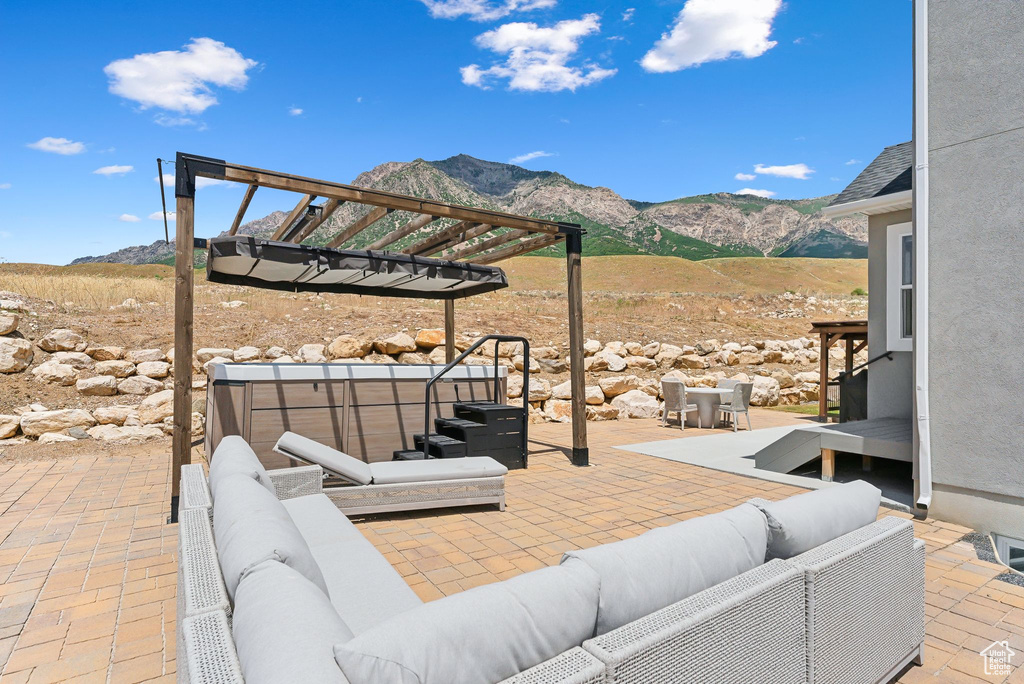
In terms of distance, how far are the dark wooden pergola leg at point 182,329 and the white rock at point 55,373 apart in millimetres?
5566

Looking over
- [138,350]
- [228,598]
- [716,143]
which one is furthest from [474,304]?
[716,143]

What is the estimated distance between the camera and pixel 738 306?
2297 centimetres

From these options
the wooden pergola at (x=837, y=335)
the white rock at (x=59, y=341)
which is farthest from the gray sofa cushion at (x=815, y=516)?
the white rock at (x=59, y=341)

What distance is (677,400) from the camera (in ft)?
30.1

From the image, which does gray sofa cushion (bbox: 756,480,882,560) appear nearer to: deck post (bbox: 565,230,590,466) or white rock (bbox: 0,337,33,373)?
deck post (bbox: 565,230,590,466)

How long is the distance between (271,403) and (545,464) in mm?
3120

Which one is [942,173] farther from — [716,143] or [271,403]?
[716,143]

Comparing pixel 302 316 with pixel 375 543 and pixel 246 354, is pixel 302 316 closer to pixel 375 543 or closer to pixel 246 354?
pixel 246 354

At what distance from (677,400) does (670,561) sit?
7.92 metres

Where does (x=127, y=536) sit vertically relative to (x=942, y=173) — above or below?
below

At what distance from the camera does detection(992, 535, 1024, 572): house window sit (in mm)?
3602

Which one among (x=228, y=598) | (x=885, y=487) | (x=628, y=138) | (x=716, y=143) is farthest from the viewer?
(x=716, y=143)

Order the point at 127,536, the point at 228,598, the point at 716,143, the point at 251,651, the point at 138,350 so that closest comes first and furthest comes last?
1. the point at 251,651
2. the point at 228,598
3. the point at 127,536
4. the point at 138,350
5. the point at 716,143

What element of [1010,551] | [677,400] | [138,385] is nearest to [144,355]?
[138,385]
